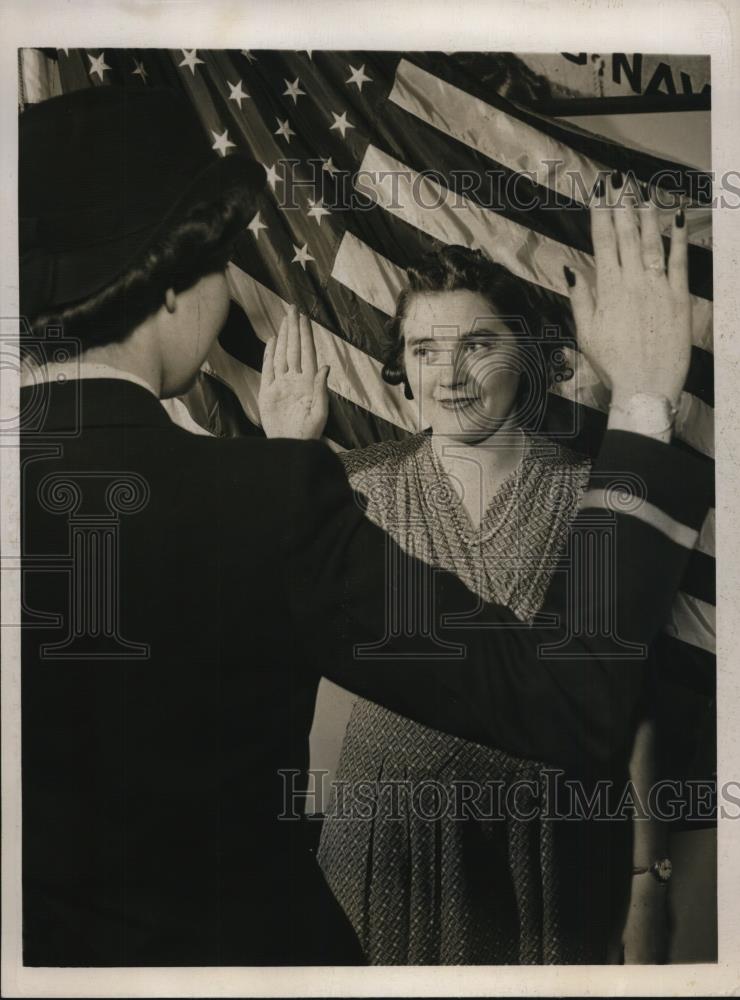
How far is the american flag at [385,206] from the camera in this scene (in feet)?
9.15

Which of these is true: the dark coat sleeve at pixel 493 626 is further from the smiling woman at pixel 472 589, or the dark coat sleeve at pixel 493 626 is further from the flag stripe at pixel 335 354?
the flag stripe at pixel 335 354

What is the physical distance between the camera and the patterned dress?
2740 mm

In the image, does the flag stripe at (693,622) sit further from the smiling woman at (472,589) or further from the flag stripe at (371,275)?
the flag stripe at (371,275)

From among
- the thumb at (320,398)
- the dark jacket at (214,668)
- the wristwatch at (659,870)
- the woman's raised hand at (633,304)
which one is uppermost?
the woman's raised hand at (633,304)

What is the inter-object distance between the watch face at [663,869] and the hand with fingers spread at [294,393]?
1745mm

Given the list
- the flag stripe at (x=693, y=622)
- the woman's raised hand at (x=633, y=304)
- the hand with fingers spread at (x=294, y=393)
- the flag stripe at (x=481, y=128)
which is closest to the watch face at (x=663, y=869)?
the flag stripe at (x=693, y=622)

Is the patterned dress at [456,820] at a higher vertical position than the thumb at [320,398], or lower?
lower

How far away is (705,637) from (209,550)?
5.27 ft

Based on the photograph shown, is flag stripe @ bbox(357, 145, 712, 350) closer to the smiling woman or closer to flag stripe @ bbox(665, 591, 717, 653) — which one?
the smiling woman

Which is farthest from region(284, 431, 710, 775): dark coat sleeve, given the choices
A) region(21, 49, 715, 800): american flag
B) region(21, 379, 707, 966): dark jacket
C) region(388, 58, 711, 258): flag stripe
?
region(388, 58, 711, 258): flag stripe

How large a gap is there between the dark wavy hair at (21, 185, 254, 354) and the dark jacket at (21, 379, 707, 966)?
0.19 metres

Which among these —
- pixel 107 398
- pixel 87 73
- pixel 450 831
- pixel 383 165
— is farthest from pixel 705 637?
pixel 87 73

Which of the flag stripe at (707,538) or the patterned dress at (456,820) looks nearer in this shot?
the patterned dress at (456,820)

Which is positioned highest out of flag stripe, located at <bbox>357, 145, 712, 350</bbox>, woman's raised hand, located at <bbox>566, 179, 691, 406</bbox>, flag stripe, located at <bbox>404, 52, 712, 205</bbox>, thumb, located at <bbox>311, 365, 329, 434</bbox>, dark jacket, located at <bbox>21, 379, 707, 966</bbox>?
flag stripe, located at <bbox>404, 52, 712, 205</bbox>
